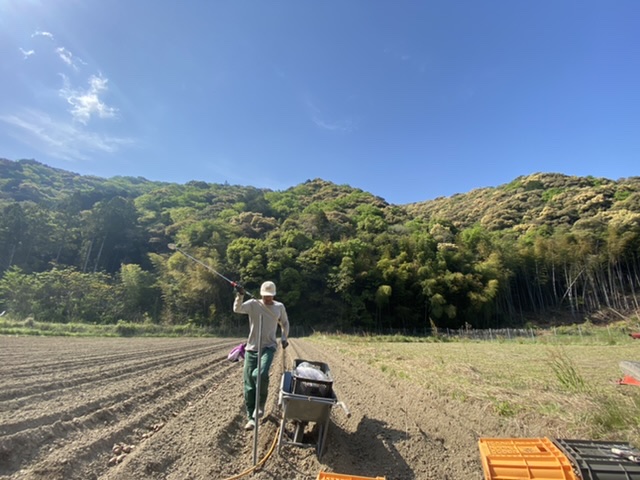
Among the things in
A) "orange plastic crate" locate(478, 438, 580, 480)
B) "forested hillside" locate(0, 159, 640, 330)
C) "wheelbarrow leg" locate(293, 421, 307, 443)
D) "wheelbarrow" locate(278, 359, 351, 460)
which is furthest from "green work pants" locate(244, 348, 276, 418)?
"forested hillside" locate(0, 159, 640, 330)

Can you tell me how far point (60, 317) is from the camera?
30719 mm

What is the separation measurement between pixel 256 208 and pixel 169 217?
16680 mm

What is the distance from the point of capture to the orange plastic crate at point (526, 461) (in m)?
2.10

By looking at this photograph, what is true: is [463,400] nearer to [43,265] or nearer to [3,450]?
[3,450]

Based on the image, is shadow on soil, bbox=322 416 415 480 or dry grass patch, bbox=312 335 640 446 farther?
dry grass patch, bbox=312 335 640 446

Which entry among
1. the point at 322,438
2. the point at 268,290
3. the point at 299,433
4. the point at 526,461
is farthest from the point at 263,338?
the point at 526,461

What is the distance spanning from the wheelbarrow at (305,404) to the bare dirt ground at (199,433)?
149 millimetres

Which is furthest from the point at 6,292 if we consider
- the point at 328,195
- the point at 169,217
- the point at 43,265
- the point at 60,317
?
the point at 328,195

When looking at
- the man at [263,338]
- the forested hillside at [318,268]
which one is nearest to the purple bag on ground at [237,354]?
the man at [263,338]

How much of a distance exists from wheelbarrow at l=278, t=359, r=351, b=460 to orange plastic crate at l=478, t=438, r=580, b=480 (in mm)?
1356

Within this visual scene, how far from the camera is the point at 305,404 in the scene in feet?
10.4

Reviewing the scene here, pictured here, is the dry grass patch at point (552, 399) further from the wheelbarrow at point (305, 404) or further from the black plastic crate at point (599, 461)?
the wheelbarrow at point (305, 404)

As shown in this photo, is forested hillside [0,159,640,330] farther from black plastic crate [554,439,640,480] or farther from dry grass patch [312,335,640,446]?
black plastic crate [554,439,640,480]

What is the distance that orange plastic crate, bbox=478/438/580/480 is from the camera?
2.10m
